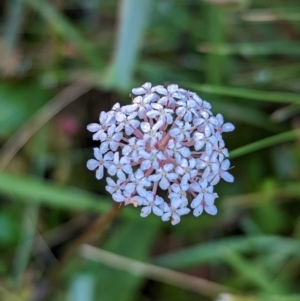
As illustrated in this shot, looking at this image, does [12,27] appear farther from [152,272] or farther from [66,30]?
[152,272]

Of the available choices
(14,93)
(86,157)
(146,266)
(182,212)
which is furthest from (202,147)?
(14,93)

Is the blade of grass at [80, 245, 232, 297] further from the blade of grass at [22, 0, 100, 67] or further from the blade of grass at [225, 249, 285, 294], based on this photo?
the blade of grass at [22, 0, 100, 67]

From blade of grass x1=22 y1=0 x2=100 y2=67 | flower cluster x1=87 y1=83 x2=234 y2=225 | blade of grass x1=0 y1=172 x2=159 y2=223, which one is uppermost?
blade of grass x1=22 y1=0 x2=100 y2=67

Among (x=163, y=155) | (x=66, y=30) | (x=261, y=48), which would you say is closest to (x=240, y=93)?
(x=163, y=155)

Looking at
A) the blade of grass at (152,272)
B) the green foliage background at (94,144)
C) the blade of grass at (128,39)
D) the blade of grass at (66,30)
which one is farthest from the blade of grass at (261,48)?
the blade of grass at (152,272)

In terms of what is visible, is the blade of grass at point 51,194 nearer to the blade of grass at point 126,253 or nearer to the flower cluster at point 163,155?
the blade of grass at point 126,253

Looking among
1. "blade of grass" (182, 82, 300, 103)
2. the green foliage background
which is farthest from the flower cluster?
the green foliage background
